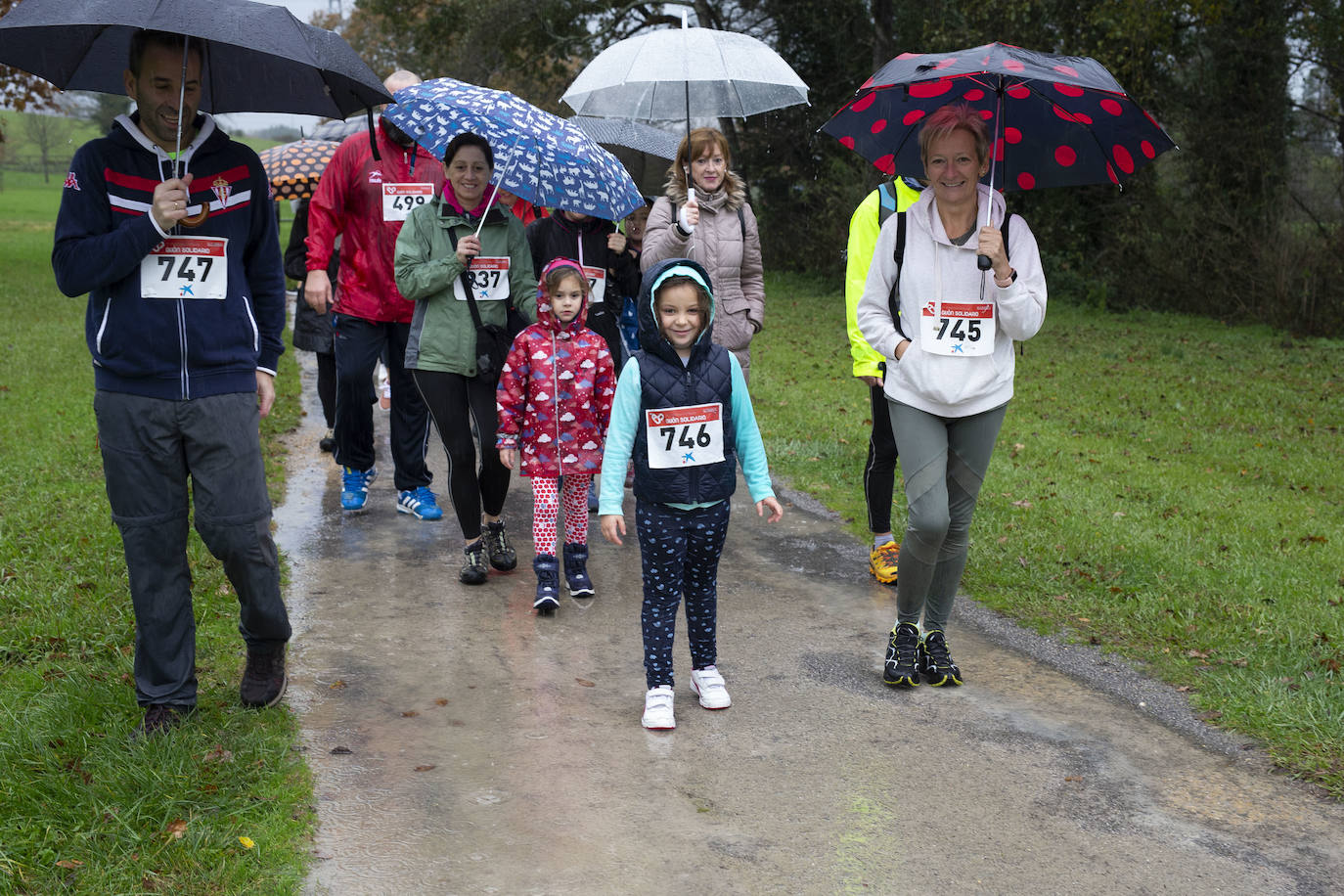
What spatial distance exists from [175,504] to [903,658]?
2790 mm

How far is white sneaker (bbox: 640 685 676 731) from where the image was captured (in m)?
4.56

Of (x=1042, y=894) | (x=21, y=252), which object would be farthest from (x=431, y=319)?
(x=21, y=252)

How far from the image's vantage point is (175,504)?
418cm

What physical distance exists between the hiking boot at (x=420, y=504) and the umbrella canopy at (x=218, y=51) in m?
3.30

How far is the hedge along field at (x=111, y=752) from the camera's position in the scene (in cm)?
349

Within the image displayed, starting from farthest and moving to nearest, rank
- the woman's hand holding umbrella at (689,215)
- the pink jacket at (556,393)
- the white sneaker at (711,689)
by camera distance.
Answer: the woman's hand holding umbrella at (689,215) → the pink jacket at (556,393) → the white sneaker at (711,689)

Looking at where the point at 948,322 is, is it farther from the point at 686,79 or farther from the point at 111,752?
the point at 111,752

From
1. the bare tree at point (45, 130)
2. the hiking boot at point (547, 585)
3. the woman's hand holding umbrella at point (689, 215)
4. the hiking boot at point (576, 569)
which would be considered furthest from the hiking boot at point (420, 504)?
the bare tree at point (45, 130)

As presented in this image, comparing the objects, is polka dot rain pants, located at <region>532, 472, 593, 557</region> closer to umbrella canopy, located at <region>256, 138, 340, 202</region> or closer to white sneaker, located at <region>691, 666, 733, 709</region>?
white sneaker, located at <region>691, 666, 733, 709</region>

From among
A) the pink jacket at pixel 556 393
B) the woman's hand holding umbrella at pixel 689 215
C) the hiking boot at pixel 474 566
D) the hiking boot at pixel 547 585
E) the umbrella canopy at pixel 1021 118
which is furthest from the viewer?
Result: the woman's hand holding umbrella at pixel 689 215

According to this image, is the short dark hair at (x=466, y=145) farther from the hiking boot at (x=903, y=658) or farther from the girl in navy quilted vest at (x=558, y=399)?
the hiking boot at (x=903, y=658)

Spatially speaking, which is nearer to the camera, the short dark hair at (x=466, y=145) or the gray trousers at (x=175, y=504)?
the gray trousers at (x=175, y=504)

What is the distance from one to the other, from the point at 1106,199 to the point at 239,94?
2106 cm

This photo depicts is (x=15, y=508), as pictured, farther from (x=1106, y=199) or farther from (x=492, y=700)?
(x=1106, y=199)
